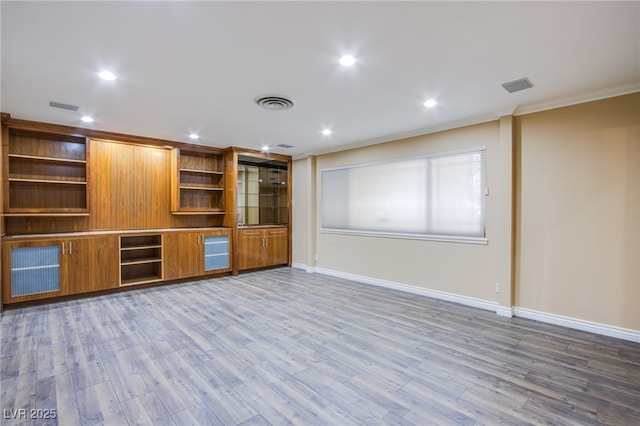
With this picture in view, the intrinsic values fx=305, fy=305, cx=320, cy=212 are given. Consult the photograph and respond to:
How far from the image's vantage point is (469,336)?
10.3ft

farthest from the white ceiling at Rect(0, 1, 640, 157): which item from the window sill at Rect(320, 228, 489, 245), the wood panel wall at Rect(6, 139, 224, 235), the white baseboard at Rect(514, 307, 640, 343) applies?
the white baseboard at Rect(514, 307, 640, 343)

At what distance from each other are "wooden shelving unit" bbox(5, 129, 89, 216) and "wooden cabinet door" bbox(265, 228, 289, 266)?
10.6ft

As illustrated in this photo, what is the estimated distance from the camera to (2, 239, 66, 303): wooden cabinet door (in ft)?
12.8

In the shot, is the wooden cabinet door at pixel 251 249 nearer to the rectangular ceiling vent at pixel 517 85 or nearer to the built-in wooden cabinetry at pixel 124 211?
the built-in wooden cabinetry at pixel 124 211

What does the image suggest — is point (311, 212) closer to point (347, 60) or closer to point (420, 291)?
point (420, 291)

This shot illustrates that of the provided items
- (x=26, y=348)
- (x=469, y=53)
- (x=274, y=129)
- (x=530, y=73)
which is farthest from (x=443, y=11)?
(x=26, y=348)

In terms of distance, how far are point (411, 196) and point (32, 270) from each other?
544 cm

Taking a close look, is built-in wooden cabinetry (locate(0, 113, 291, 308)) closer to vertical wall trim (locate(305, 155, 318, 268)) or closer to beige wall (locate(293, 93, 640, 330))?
vertical wall trim (locate(305, 155, 318, 268))

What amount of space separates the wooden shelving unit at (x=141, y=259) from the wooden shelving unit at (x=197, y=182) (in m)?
0.70

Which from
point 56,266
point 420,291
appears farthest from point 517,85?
point 56,266

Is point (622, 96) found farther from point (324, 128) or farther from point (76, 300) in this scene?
point (76, 300)

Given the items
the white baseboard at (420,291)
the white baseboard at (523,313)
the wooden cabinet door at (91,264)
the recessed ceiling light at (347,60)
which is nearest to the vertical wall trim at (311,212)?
the white baseboard at (420,291)

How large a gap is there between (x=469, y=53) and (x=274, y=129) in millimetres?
2931

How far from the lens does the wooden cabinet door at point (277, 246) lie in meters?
6.58
